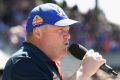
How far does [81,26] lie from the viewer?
11297mm

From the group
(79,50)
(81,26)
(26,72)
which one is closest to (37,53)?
(26,72)

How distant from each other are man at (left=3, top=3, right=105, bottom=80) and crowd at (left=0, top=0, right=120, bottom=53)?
6111 millimetres

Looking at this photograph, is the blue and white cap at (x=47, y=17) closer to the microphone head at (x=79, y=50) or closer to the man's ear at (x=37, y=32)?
the man's ear at (x=37, y=32)

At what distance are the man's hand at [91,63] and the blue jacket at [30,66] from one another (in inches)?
8.1

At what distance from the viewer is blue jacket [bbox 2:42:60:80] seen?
3.77 metres

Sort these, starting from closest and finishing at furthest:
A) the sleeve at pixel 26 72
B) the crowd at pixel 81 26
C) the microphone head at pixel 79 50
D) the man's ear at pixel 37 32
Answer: the sleeve at pixel 26 72
the man's ear at pixel 37 32
the microphone head at pixel 79 50
the crowd at pixel 81 26

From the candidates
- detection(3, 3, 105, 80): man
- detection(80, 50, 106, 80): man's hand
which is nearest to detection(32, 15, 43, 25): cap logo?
detection(3, 3, 105, 80): man

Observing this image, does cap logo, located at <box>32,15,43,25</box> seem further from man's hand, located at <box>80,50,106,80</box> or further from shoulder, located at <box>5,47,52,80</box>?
man's hand, located at <box>80,50,106,80</box>

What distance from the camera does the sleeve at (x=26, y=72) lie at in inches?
148

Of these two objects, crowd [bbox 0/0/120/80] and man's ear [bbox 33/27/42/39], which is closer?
man's ear [bbox 33/27/42/39]

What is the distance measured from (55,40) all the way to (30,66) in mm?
267

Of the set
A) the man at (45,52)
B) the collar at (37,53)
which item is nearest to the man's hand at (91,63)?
the man at (45,52)

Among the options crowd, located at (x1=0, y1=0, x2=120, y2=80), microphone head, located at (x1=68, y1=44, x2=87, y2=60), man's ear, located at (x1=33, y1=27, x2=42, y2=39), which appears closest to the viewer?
man's ear, located at (x1=33, y1=27, x2=42, y2=39)

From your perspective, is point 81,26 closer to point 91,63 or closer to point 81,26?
point 81,26
